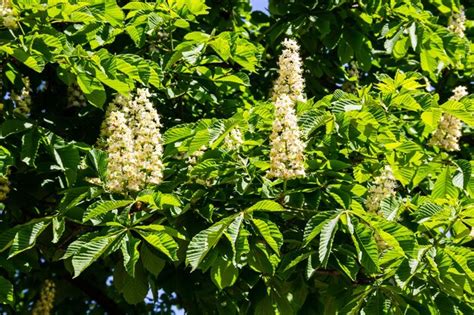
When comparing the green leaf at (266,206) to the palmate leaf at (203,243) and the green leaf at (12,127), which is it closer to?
the palmate leaf at (203,243)

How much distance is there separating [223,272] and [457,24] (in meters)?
3.01

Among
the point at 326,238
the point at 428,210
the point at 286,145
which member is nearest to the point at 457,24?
the point at 428,210

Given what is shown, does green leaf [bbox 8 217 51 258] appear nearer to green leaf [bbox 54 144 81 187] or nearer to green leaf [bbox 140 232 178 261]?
green leaf [bbox 54 144 81 187]

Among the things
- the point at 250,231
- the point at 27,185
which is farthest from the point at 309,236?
the point at 27,185

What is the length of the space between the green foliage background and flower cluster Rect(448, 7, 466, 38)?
0.55 metres

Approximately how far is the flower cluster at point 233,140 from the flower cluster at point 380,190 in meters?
0.66

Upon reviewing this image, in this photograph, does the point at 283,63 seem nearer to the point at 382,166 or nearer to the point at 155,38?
the point at 382,166

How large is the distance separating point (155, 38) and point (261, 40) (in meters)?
1.48

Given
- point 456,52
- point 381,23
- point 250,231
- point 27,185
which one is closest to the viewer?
point 250,231

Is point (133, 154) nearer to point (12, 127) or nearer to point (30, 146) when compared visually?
point (30, 146)

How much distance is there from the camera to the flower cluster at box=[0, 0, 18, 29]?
3.76m

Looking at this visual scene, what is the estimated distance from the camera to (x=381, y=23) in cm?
545

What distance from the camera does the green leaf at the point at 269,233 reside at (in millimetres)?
3266

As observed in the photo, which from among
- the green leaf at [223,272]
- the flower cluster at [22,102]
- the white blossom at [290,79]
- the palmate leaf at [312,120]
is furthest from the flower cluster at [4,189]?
the palmate leaf at [312,120]
